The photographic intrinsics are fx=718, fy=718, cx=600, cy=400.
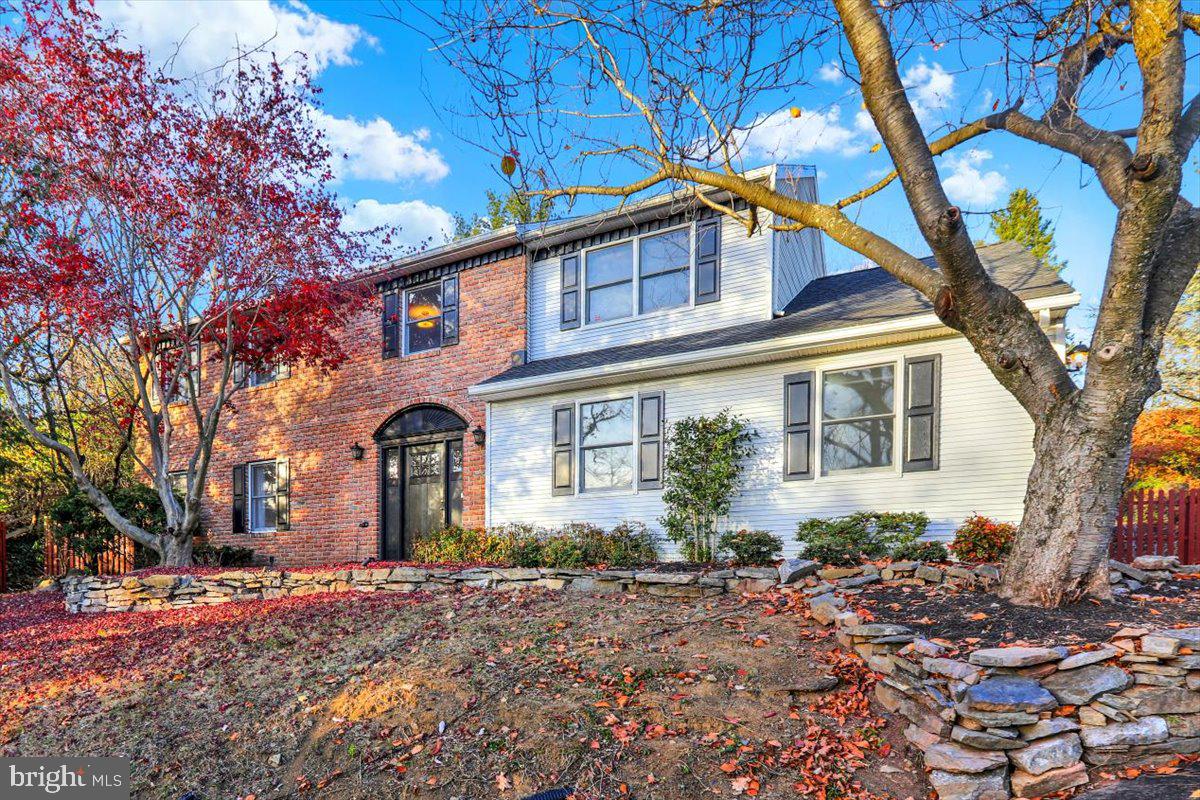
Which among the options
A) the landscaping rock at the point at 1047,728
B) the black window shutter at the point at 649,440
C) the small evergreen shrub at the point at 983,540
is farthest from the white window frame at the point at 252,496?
the landscaping rock at the point at 1047,728

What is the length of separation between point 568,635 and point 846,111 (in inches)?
195

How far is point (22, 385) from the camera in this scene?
1300 cm

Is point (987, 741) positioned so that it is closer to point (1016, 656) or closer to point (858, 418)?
point (1016, 656)

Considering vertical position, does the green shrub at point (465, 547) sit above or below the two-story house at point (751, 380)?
below

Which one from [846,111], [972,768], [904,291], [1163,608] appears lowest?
[972,768]

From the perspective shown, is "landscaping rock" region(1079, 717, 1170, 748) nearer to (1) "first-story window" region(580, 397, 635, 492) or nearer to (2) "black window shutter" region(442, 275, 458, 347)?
(1) "first-story window" region(580, 397, 635, 492)

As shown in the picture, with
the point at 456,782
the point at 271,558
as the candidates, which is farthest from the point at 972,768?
the point at 271,558

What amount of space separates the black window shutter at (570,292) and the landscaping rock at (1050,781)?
9099 mm

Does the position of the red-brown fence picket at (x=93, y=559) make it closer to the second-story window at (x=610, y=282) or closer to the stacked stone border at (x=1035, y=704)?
the second-story window at (x=610, y=282)

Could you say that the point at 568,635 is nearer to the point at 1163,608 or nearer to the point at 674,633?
the point at 674,633

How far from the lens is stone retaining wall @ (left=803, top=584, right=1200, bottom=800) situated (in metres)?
3.77

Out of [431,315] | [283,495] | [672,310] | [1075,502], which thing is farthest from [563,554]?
[283,495]

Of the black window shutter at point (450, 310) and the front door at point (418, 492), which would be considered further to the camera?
the black window shutter at point (450, 310)

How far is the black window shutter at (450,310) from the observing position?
42.8 ft
